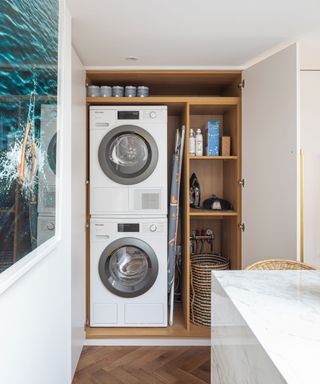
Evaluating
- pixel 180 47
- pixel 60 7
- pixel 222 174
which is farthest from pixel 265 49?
pixel 60 7

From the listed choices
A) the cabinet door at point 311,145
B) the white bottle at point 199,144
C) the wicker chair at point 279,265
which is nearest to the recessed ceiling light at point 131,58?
the white bottle at point 199,144

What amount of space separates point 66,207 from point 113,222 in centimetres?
76

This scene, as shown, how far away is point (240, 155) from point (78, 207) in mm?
1404

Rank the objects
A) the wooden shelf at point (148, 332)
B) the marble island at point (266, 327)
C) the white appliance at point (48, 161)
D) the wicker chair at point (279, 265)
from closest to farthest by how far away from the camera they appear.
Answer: the marble island at point (266, 327) → the white appliance at point (48, 161) → the wicker chair at point (279, 265) → the wooden shelf at point (148, 332)

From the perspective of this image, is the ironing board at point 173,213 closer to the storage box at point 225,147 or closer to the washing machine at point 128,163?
the washing machine at point 128,163

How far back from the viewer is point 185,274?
260 cm

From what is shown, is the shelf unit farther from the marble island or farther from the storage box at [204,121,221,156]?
the marble island

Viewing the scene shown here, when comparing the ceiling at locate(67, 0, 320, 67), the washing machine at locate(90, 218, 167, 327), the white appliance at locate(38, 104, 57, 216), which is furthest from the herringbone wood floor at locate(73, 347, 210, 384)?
the ceiling at locate(67, 0, 320, 67)

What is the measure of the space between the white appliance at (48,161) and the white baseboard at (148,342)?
1553mm

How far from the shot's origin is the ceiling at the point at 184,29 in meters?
1.65

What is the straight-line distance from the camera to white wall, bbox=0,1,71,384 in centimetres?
93

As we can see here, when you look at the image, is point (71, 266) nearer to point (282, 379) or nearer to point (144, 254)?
point (144, 254)

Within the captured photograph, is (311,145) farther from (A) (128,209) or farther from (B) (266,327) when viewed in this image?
(B) (266,327)

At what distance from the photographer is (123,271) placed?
2.57 m
